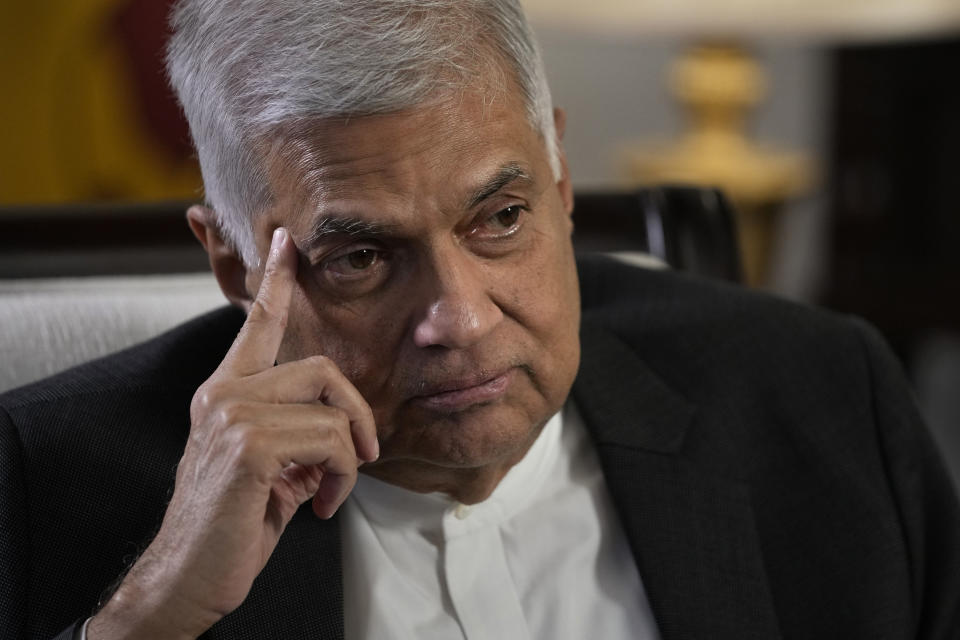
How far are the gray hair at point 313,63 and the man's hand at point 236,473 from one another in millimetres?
167

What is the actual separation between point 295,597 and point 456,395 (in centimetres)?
24

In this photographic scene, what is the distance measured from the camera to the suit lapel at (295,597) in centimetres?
103

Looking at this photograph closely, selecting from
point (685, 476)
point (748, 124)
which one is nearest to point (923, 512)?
point (685, 476)

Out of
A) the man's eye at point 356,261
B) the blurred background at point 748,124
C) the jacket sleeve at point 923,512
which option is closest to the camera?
the man's eye at point 356,261

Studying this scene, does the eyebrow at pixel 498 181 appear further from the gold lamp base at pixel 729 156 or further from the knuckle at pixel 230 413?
the gold lamp base at pixel 729 156

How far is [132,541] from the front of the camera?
1059mm

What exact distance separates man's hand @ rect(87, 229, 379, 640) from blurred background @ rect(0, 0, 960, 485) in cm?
154

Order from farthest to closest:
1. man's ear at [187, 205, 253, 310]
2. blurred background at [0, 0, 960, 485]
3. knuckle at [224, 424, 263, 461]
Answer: blurred background at [0, 0, 960, 485], man's ear at [187, 205, 253, 310], knuckle at [224, 424, 263, 461]

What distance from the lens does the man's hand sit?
91 centimetres

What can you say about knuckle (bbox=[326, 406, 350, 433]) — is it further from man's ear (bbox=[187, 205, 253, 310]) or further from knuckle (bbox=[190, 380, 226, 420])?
man's ear (bbox=[187, 205, 253, 310])

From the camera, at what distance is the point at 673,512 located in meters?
1.18

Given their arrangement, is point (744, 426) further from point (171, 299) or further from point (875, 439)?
point (171, 299)

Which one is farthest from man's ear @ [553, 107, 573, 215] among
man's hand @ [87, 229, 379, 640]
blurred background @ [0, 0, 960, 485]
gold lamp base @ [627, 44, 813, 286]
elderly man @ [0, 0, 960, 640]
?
gold lamp base @ [627, 44, 813, 286]

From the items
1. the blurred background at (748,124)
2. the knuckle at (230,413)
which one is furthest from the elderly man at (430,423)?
the blurred background at (748,124)
